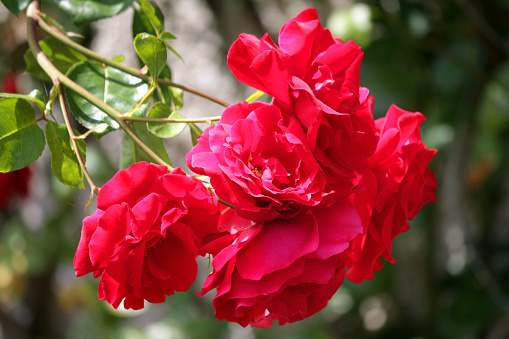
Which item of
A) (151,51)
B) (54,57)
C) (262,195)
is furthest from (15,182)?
(262,195)

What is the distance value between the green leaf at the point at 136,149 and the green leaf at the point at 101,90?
14 millimetres

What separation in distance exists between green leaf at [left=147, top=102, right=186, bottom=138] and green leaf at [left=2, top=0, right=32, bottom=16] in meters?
0.14

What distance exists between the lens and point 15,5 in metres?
0.41

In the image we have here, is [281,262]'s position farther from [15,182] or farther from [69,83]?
[15,182]

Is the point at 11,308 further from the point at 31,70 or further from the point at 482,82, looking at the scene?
the point at 482,82

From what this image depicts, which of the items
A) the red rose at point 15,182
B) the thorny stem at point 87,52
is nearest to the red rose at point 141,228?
the thorny stem at point 87,52

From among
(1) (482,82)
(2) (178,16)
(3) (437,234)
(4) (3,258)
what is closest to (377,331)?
(3) (437,234)

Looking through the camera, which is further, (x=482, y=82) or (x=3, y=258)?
(x=3, y=258)

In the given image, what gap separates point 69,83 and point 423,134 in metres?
0.78

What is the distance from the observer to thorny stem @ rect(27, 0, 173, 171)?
0.31 meters

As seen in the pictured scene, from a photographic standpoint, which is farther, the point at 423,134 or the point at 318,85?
the point at 423,134

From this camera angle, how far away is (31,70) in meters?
0.45

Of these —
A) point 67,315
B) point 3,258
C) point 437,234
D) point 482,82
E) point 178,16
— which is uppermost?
point 178,16

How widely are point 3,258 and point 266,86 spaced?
A: 1216 mm
